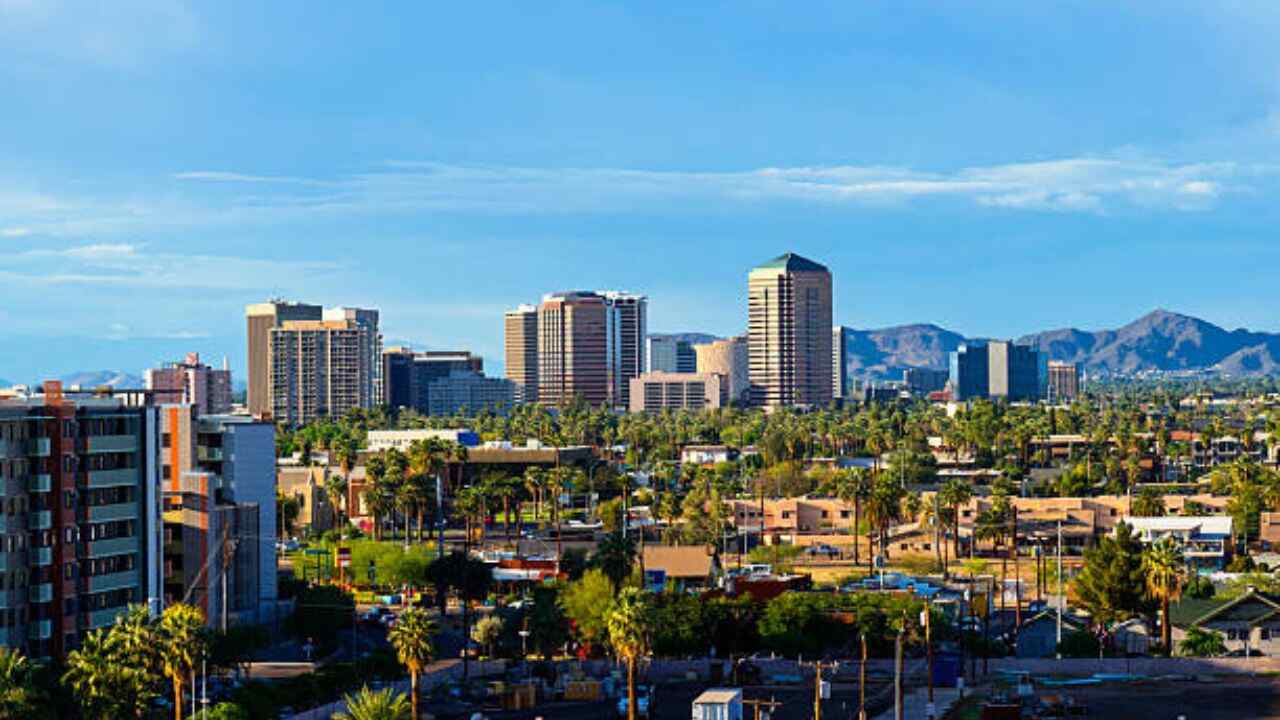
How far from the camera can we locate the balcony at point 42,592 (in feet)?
316

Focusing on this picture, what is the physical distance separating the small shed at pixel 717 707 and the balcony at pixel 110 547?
34361mm

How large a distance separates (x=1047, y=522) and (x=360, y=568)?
76.5 m

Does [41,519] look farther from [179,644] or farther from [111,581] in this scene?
[179,644]

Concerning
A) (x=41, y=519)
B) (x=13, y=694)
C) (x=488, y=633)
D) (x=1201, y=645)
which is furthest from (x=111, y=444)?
(x=1201, y=645)

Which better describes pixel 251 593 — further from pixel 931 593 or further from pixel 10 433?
pixel 931 593

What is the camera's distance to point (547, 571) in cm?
15000

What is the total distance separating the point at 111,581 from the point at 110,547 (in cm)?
185

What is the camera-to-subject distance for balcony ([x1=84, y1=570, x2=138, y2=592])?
100188 millimetres

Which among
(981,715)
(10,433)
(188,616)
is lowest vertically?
(981,715)

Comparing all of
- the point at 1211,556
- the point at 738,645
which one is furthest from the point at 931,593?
the point at 1211,556

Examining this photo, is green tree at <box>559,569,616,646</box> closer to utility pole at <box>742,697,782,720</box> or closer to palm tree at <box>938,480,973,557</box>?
utility pole at <box>742,697,782,720</box>

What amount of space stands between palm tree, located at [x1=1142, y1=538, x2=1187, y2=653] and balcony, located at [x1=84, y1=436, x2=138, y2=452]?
199 ft

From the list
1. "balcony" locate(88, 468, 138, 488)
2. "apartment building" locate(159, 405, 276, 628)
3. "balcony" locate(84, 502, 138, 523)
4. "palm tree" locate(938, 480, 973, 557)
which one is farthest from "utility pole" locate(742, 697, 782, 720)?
"palm tree" locate(938, 480, 973, 557)

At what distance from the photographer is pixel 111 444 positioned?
337 feet
